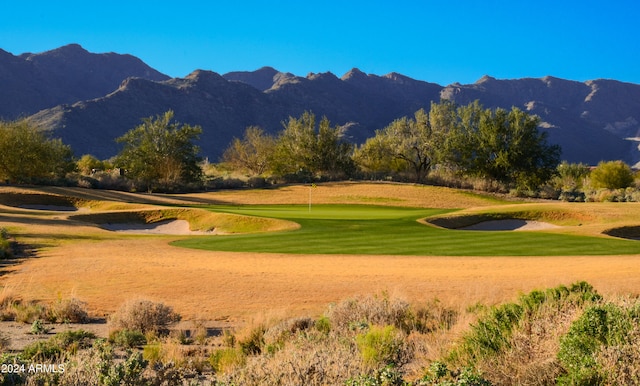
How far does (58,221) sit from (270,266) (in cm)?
1983

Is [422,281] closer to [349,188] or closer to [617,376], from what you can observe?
[617,376]

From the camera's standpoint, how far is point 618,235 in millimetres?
27141

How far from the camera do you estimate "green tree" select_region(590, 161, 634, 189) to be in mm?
79625

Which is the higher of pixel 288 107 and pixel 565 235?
pixel 288 107

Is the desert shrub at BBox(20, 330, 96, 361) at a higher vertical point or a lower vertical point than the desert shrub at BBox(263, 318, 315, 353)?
lower

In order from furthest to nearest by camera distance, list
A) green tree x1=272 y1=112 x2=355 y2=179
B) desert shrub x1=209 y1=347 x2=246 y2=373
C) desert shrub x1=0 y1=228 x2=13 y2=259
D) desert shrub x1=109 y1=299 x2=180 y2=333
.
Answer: green tree x1=272 y1=112 x2=355 y2=179 < desert shrub x1=0 y1=228 x2=13 y2=259 < desert shrub x1=109 y1=299 x2=180 y2=333 < desert shrub x1=209 y1=347 x2=246 y2=373

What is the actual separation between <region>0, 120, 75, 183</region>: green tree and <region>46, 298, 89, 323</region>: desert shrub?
45895 mm

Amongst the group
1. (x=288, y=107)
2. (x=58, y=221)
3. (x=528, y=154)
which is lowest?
(x=58, y=221)

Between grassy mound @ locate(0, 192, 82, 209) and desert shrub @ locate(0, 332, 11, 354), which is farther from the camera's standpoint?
grassy mound @ locate(0, 192, 82, 209)

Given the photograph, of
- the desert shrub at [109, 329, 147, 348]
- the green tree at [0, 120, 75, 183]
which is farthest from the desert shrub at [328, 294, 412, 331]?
the green tree at [0, 120, 75, 183]

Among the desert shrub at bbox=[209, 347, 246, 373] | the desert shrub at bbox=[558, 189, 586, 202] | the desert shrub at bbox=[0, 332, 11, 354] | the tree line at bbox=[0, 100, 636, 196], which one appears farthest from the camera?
the tree line at bbox=[0, 100, 636, 196]

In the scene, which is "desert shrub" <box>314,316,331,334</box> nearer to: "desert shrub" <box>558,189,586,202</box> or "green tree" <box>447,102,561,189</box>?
"desert shrub" <box>558,189,586,202</box>

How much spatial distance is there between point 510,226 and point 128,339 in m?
27.5

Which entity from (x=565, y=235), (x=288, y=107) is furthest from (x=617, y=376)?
(x=288, y=107)
